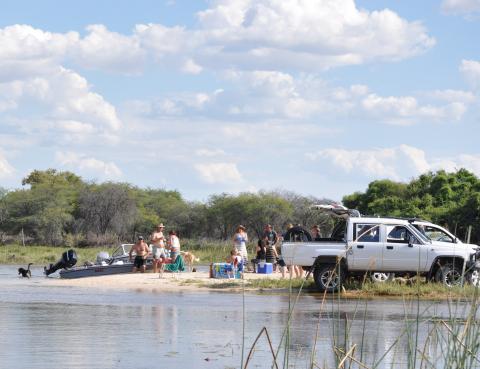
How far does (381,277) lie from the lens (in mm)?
28250

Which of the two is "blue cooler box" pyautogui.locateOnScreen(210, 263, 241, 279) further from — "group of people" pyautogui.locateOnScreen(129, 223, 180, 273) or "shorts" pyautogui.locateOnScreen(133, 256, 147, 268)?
"shorts" pyautogui.locateOnScreen(133, 256, 147, 268)

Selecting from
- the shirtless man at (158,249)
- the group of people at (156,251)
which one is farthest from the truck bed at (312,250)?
the shirtless man at (158,249)

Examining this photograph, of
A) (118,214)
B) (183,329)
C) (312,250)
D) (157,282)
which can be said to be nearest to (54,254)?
(118,214)

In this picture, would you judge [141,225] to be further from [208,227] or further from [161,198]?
[161,198]

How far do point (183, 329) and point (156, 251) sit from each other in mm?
16225

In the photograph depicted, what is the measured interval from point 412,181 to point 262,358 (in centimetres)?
5766

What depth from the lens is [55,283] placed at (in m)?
32.1

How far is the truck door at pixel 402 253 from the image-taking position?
1014 inches

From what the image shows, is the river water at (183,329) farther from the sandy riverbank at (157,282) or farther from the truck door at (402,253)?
the sandy riverbank at (157,282)

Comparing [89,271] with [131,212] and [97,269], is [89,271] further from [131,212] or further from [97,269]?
[131,212]

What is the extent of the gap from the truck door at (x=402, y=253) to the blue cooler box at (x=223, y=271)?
7021 mm

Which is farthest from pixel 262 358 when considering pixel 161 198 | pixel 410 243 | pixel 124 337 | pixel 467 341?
pixel 161 198

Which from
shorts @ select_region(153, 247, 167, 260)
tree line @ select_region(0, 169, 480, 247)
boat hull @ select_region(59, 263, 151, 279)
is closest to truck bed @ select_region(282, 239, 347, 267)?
shorts @ select_region(153, 247, 167, 260)

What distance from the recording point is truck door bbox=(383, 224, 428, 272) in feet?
84.5
